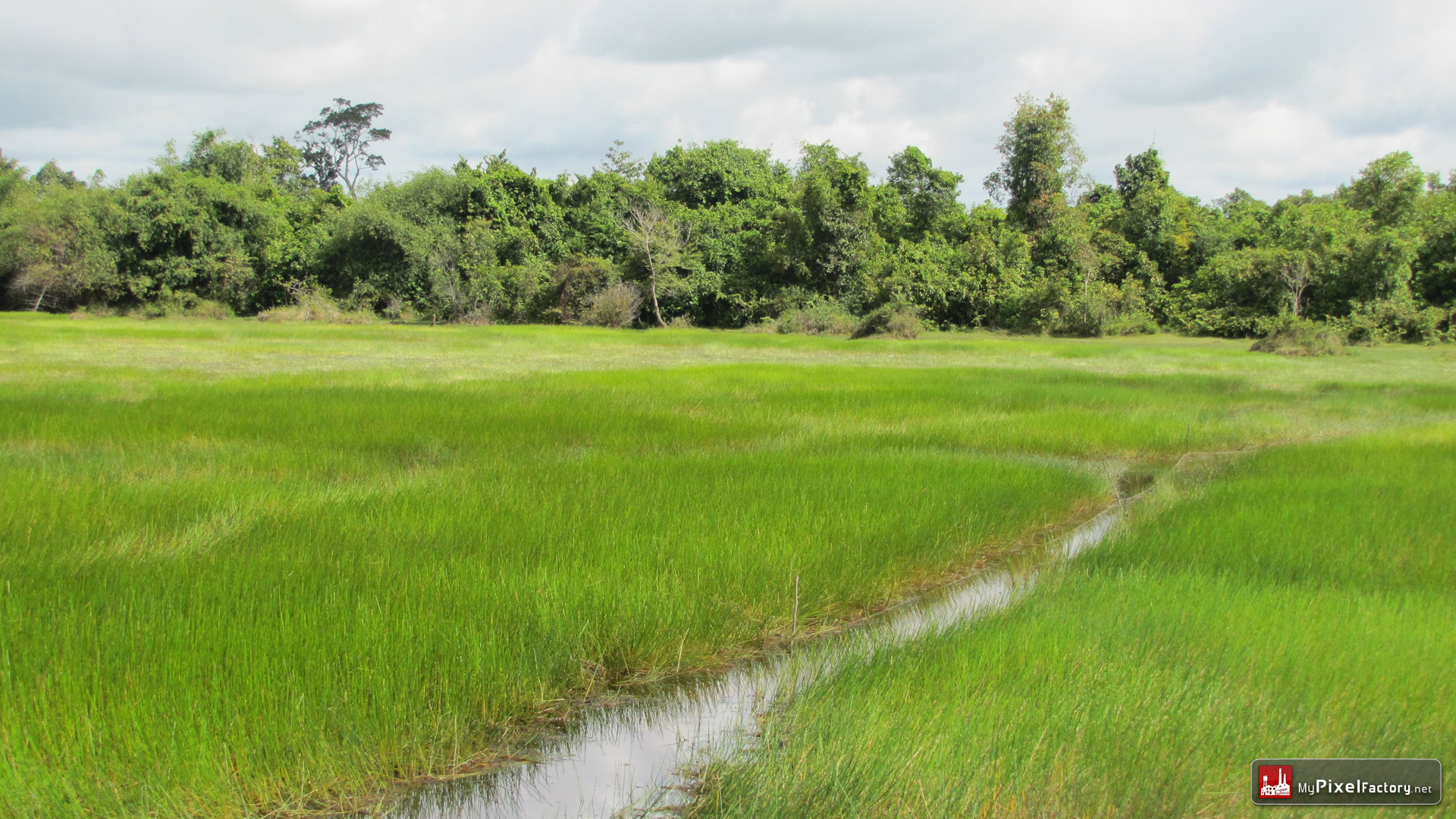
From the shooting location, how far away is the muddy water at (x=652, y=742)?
2.15 m

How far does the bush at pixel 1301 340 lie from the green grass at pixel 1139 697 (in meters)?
17.9

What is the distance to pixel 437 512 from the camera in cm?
402

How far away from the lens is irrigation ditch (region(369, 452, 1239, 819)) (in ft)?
7.06

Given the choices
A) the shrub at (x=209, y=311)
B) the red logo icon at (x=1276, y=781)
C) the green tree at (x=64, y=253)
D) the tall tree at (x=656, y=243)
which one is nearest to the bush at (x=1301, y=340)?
the tall tree at (x=656, y=243)

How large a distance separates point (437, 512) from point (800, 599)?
189cm

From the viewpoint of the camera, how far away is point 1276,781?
76.1 inches

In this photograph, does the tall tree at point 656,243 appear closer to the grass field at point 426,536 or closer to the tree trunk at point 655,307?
the tree trunk at point 655,307

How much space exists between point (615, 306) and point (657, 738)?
1017 inches

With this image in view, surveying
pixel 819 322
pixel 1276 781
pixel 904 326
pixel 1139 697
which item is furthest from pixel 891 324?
pixel 1276 781

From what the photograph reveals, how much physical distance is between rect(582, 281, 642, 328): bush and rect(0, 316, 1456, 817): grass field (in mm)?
17440

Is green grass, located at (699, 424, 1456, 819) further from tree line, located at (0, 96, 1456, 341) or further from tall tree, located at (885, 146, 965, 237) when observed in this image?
tall tree, located at (885, 146, 965, 237)

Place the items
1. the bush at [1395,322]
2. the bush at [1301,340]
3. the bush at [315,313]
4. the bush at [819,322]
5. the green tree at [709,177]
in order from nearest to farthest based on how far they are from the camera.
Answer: the bush at [1301,340]
the bush at [1395,322]
the bush at [819,322]
the bush at [315,313]
the green tree at [709,177]

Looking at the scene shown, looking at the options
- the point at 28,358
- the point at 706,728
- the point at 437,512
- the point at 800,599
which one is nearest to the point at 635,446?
the point at 437,512

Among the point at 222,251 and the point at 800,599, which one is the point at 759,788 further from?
the point at 222,251
